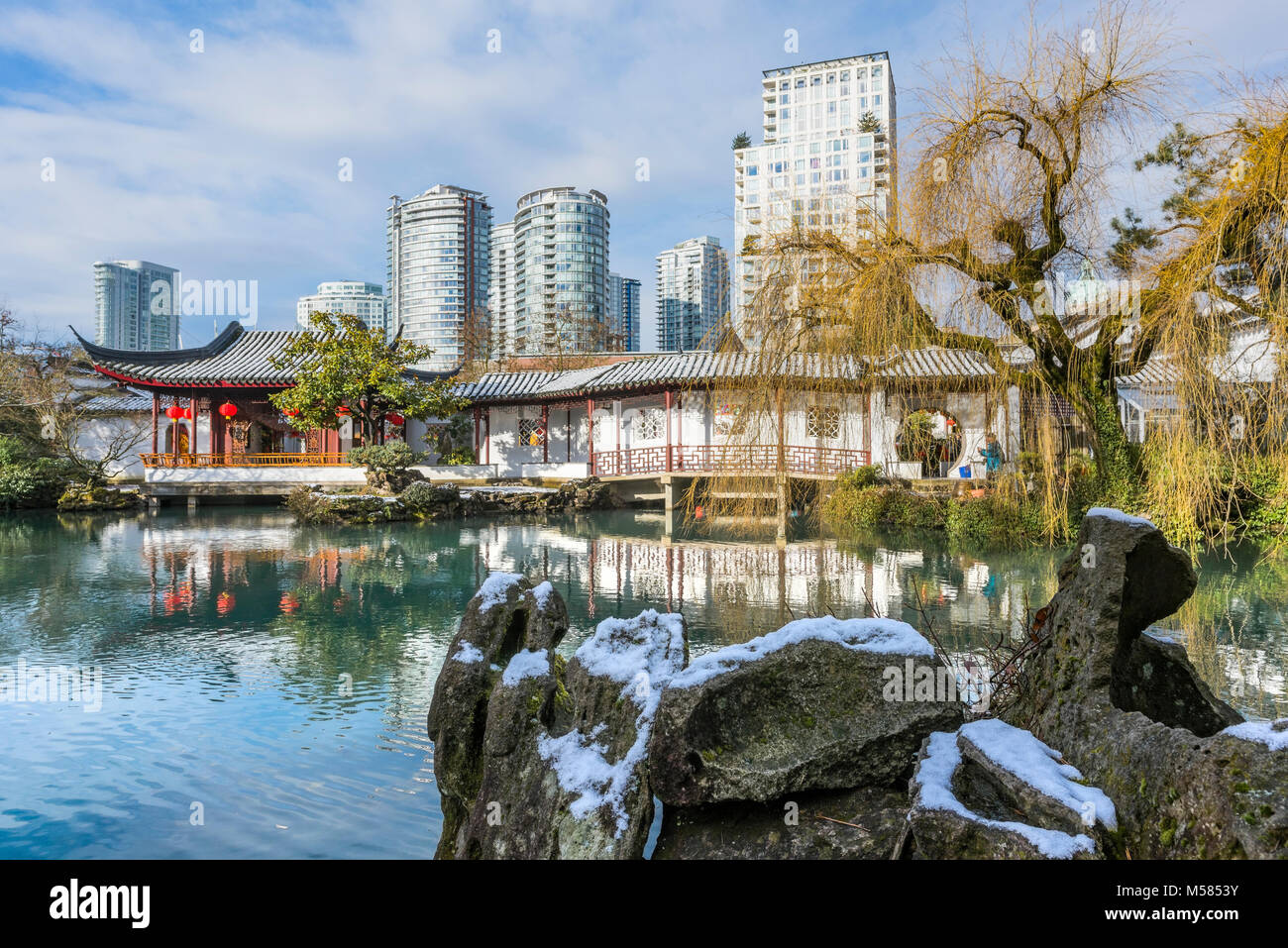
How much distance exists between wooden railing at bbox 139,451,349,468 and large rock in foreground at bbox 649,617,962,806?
79.8ft

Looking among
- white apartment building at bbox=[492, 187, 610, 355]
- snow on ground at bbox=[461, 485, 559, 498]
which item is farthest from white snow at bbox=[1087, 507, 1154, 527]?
white apartment building at bbox=[492, 187, 610, 355]

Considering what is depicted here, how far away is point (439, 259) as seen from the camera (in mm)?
60125

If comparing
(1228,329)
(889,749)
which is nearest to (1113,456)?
(1228,329)

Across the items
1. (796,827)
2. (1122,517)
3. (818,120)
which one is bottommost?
(796,827)

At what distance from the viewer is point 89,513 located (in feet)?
70.5

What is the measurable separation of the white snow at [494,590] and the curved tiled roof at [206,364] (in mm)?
24190

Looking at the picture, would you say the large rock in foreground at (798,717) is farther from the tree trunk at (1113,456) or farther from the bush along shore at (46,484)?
the bush along shore at (46,484)

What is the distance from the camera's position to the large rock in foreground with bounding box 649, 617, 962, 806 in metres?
2.19

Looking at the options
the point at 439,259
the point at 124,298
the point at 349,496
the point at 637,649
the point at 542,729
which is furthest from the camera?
the point at 439,259

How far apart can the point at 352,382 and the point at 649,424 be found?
879cm

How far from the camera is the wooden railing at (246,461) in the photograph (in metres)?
24.6

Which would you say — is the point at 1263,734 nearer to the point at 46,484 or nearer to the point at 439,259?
the point at 46,484

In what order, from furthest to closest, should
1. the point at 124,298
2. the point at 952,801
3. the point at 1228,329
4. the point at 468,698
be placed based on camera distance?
the point at 124,298 < the point at 1228,329 < the point at 468,698 < the point at 952,801

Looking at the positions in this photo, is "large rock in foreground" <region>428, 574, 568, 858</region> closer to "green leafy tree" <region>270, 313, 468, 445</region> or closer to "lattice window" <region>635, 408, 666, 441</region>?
"green leafy tree" <region>270, 313, 468, 445</region>
